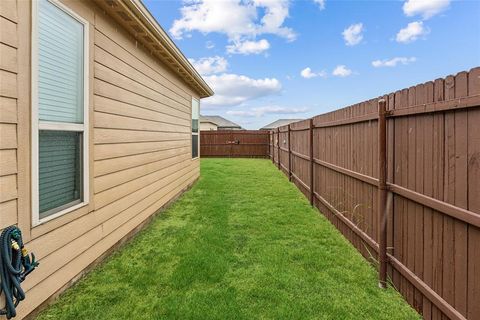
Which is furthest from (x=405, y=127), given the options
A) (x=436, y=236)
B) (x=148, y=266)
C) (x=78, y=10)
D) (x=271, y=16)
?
(x=271, y=16)

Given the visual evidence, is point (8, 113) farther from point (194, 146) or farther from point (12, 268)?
point (194, 146)

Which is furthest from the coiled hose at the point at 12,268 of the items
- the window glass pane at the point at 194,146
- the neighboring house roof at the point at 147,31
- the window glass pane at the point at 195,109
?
the window glass pane at the point at 195,109

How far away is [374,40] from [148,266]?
1630 centimetres

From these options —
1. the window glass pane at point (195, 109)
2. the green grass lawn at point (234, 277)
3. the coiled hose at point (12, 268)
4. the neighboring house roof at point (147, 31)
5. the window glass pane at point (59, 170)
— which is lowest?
the green grass lawn at point (234, 277)

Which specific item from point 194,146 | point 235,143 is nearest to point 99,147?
point 194,146

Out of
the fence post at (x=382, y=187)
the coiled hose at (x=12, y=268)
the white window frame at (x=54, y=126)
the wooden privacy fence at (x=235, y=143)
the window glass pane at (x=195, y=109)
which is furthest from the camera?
the wooden privacy fence at (x=235, y=143)

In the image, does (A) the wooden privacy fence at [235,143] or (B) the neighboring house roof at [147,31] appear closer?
(B) the neighboring house roof at [147,31]

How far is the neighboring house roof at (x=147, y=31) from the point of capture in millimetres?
3428

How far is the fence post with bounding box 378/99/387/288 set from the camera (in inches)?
109

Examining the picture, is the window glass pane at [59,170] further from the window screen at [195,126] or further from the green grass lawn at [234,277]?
the window screen at [195,126]

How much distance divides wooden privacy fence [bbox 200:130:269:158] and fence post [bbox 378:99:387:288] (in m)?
16.4

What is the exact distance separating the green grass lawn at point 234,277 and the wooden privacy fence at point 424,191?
329 millimetres

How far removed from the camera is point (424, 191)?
7.25 ft

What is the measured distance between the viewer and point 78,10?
2.85 metres
